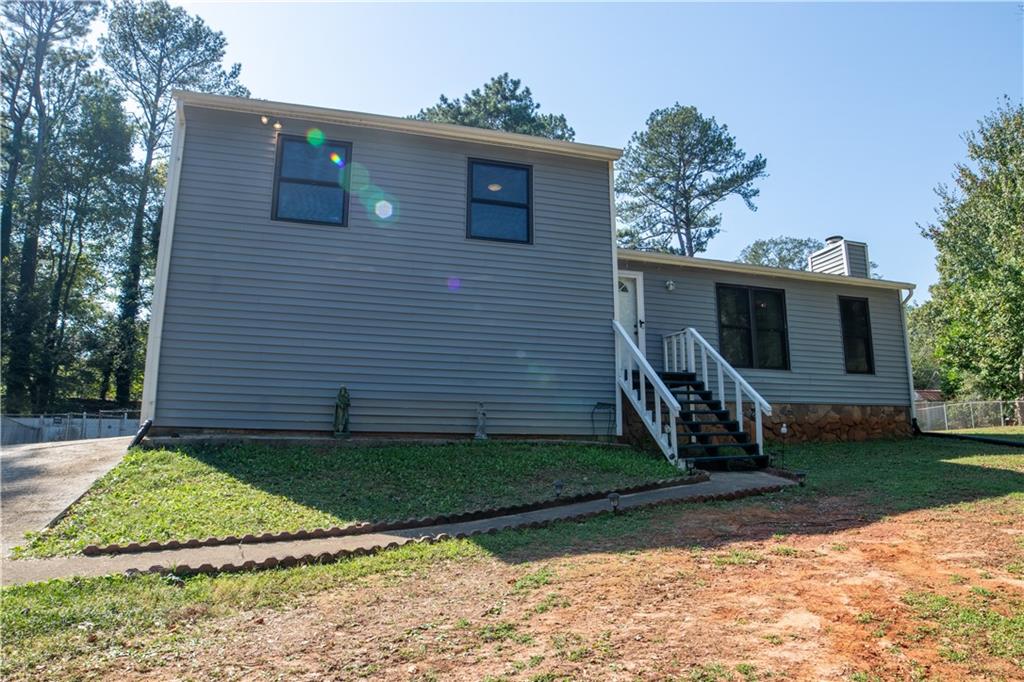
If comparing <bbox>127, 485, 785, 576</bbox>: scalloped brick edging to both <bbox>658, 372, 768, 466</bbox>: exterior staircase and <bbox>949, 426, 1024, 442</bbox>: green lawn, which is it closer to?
<bbox>658, 372, 768, 466</bbox>: exterior staircase

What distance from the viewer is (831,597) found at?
2.95 m

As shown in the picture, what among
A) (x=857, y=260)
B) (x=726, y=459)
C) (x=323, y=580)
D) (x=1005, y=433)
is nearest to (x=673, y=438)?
(x=726, y=459)

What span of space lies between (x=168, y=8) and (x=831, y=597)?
2888 centimetres

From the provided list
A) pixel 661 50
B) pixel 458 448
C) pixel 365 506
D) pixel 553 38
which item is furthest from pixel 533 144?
pixel 365 506

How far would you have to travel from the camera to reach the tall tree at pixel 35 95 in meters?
21.0

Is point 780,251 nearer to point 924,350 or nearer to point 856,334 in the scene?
point 924,350

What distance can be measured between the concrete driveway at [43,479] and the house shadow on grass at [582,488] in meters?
1.15

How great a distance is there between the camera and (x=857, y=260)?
1230 centimetres

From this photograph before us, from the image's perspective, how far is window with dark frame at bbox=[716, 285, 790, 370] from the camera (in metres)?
10.7

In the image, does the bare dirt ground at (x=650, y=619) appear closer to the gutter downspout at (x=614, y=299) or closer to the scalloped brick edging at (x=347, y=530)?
the scalloped brick edging at (x=347, y=530)

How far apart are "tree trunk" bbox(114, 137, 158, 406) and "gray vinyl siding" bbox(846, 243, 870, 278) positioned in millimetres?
23566

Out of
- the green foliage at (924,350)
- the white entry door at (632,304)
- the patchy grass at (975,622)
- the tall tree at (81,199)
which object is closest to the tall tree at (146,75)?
the tall tree at (81,199)

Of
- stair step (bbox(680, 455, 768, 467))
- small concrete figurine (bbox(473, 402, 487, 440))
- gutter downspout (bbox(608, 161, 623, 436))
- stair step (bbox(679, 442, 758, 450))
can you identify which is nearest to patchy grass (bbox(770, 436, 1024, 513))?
stair step (bbox(680, 455, 768, 467))

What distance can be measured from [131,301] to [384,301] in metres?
19.7
